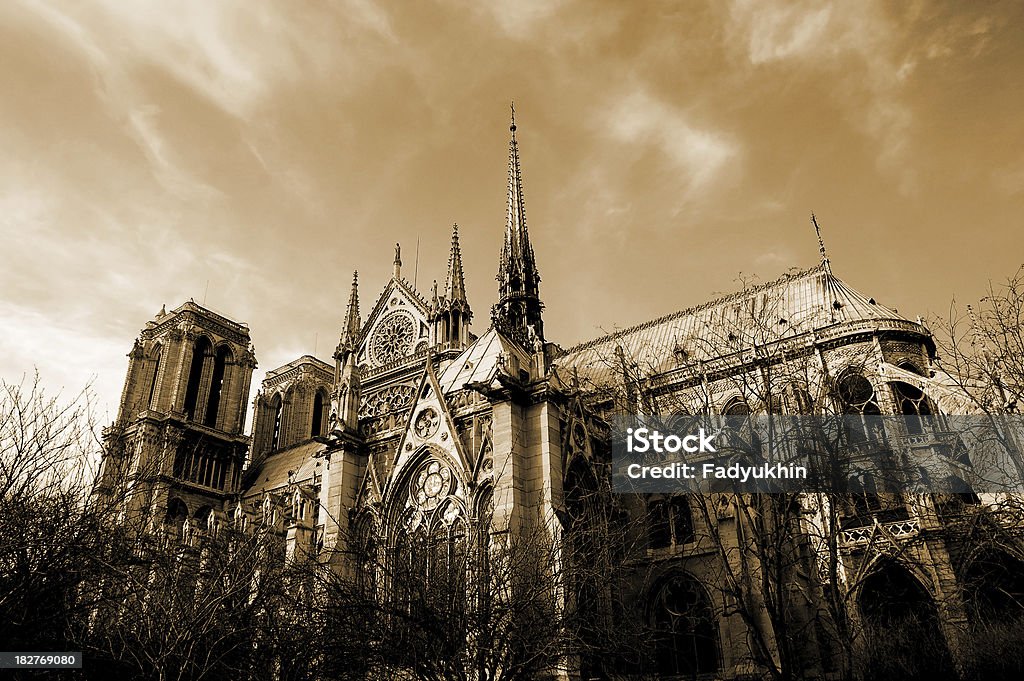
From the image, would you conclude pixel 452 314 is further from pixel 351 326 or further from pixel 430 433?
pixel 430 433

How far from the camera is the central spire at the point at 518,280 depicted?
34.2 meters

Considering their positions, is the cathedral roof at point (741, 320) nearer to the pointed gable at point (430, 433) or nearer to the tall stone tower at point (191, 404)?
the pointed gable at point (430, 433)

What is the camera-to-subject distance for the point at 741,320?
1057 inches

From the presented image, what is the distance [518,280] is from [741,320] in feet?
40.4

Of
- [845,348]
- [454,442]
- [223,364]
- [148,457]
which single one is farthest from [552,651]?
[223,364]

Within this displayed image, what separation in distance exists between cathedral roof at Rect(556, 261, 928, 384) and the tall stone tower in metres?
30.7

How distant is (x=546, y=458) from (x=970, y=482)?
1016cm

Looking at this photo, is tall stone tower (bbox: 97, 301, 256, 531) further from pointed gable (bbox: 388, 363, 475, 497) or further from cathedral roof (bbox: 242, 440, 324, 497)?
pointed gable (bbox: 388, 363, 475, 497)

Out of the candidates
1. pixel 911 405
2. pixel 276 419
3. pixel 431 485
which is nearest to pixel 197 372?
pixel 276 419

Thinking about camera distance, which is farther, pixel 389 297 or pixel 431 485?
pixel 389 297

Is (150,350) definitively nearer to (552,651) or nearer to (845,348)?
(845,348)

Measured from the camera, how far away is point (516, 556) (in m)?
13.3

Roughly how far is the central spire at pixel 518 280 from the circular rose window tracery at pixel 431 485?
13387 mm

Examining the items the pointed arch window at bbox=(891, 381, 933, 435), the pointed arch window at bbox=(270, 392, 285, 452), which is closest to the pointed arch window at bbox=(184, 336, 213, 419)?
the pointed arch window at bbox=(270, 392, 285, 452)
